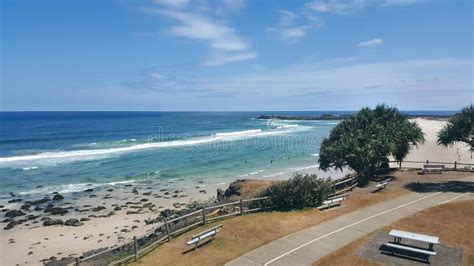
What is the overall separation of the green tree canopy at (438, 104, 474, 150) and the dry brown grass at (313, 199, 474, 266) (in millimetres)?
5229

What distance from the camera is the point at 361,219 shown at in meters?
15.7

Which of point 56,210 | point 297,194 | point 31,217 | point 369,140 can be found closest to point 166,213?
point 56,210

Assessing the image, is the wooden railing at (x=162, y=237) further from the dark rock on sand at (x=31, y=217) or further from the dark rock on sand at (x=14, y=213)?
the dark rock on sand at (x=14, y=213)

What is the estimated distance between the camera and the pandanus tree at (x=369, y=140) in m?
24.5

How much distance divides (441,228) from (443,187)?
26.5 feet

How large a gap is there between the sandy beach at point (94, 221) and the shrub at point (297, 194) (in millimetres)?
8849

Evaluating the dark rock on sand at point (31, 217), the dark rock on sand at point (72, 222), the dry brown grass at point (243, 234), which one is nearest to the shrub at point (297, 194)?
the dry brown grass at point (243, 234)

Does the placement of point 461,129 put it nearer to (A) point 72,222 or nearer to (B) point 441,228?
(B) point 441,228

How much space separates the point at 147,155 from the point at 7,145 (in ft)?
109

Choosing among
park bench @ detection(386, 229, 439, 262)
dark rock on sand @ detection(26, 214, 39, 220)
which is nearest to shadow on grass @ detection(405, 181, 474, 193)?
park bench @ detection(386, 229, 439, 262)

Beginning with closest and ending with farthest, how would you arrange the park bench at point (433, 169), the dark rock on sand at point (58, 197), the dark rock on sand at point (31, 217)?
the dark rock on sand at point (31, 217), the park bench at point (433, 169), the dark rock on sand at point (58, 197)

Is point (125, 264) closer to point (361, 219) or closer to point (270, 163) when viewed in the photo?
point (361, 219)

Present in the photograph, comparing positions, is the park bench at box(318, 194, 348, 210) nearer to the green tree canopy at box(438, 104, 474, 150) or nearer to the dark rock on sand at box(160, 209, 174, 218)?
the green tree canopy at box(438, 104, 474, 150)

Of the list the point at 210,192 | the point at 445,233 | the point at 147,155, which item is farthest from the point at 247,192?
the point at 147,155
